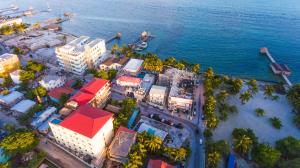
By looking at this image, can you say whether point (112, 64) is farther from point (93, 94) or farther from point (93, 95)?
point (93, 95)

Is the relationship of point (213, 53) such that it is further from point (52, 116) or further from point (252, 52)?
point (52, 116)

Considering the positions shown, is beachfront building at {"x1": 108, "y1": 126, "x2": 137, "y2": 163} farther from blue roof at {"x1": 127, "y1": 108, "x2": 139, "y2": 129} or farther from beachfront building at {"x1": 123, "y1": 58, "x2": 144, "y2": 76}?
beachfront building at {"x1": 123, "y1": 58, "x2": 144, "y2": 76}

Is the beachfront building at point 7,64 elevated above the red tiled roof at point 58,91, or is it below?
above

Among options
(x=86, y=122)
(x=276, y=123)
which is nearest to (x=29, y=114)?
(x=86, y=122)

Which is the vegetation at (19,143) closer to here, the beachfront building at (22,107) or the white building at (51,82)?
the beachfront building at (22,107)

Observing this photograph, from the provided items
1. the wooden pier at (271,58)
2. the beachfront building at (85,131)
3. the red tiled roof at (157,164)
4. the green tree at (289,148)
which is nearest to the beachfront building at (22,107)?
the beachfront building at (85,131)

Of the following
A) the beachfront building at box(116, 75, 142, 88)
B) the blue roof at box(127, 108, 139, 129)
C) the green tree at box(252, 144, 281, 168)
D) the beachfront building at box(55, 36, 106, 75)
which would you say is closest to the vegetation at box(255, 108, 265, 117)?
the green tree at box(252, 144, 281, 168)

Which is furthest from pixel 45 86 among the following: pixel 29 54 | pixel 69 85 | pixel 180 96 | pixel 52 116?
pixel 180 96
